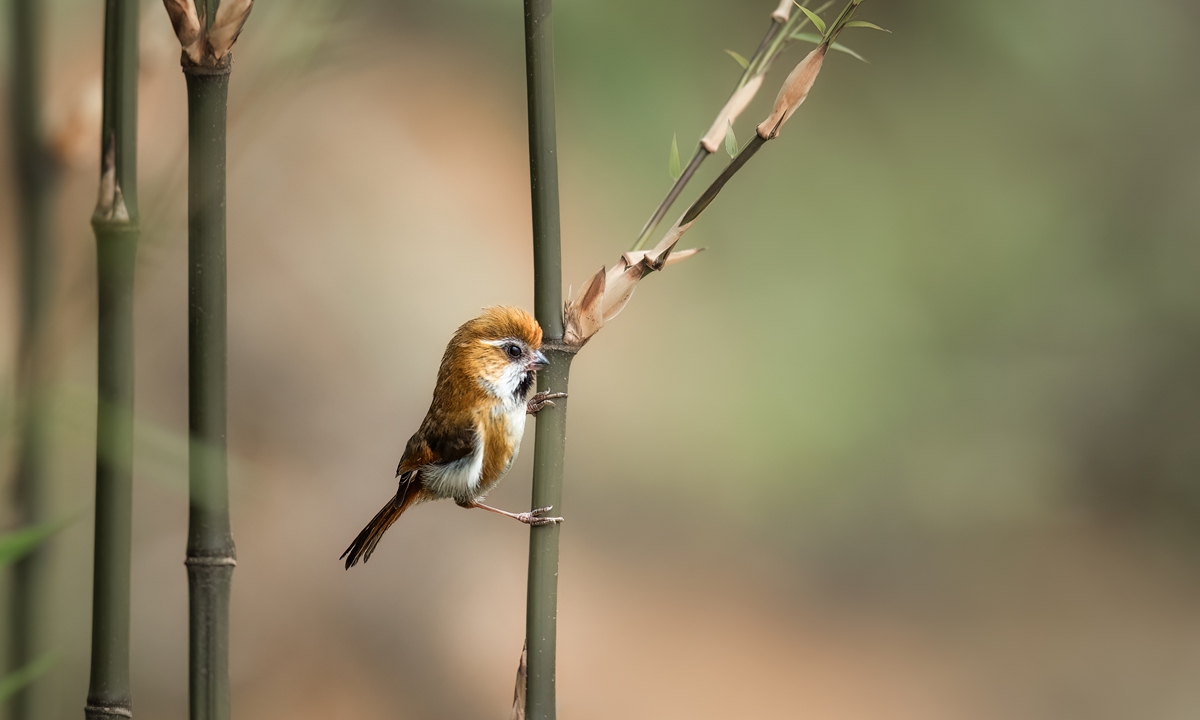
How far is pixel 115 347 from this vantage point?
505 millimetres

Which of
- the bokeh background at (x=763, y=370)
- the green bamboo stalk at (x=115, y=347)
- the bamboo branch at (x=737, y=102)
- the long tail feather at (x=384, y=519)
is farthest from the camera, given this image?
the bokeh background at (x=763, y=370)

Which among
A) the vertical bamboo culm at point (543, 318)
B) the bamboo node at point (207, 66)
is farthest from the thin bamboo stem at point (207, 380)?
the vertical bamboo culm at point (543, 318)

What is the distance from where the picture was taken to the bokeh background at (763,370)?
1.99 metres

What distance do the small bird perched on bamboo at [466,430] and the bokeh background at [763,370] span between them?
107 cm

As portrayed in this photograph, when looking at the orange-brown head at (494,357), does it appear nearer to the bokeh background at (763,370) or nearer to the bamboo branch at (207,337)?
the bamboo branch at (207,337)

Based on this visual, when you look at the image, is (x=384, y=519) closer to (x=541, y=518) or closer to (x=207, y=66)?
(x=541, y=518)

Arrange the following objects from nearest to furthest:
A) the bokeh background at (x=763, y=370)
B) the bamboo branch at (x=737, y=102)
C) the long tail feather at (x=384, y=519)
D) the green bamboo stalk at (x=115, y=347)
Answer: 1. the green bamboo stalk at (x=115, y=347)
2. the bamboo branch at (x=737, y=102)
3. the long tail feather at (x=384, y=519)
4. the bokeh background at (x=763, y=370)

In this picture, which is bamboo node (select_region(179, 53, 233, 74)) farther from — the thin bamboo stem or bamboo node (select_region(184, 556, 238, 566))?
bamboo node (select_region(184, 556, 238, 566))

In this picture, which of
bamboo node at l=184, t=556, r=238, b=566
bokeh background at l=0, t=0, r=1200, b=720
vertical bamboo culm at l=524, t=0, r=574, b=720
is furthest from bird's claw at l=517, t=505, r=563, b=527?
bokeh background at l=0, t=0, r=1200, b=720

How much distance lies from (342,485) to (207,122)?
61.3 inches

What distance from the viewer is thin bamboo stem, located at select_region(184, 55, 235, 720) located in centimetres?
50

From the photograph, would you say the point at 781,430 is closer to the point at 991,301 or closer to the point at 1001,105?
the point at 991,301

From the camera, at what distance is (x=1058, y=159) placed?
2.63 meters

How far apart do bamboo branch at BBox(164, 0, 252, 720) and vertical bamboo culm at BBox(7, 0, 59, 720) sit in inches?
3.7
